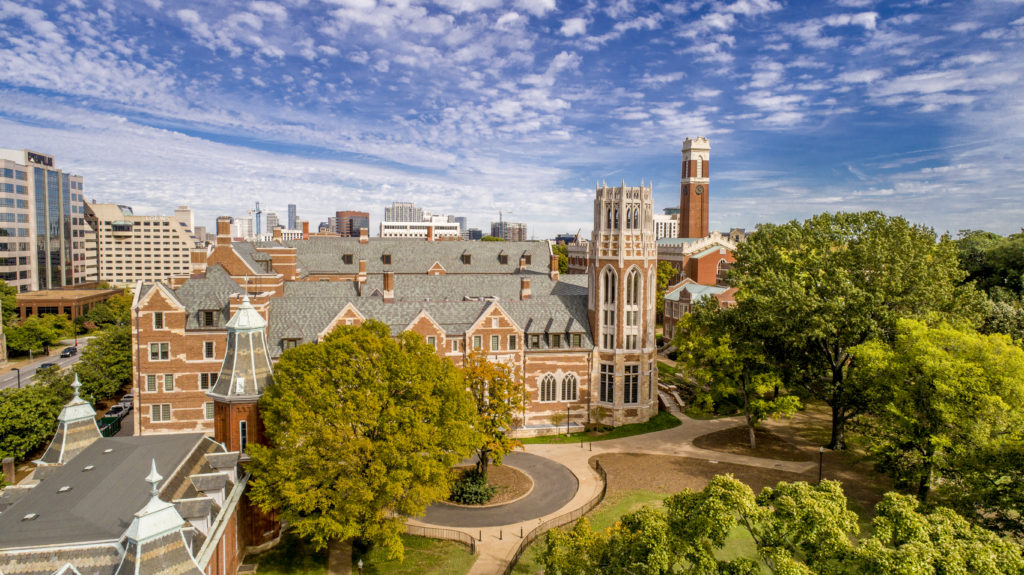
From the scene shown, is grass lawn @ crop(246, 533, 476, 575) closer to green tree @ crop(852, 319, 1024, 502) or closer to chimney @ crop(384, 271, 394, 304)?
green tree @ crop(852, 319, 1024, 502)

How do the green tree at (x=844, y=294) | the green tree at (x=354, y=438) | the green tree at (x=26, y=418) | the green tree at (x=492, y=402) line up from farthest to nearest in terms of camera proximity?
the green tree at (x=844, y=294)
the green tree at (x=26, y=418)
the green tree at (x=492, y=402)
the green tree at (x=354, y=438)

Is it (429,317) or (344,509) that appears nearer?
(344,509)

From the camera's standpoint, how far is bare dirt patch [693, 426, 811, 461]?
50656mm

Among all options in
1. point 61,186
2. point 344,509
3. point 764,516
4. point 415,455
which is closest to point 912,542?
point 764,516

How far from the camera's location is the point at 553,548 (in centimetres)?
2369

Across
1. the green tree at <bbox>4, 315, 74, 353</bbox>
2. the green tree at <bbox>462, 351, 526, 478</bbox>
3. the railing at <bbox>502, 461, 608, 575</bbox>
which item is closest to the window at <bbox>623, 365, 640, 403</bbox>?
the railing at <bbox>502, 461, 608, 575</bbox>

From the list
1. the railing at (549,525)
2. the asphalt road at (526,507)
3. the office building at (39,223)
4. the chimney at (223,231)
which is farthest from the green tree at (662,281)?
the office building at (39,223)

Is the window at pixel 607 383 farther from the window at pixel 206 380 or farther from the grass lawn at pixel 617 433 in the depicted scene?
the window at pixel 206 380

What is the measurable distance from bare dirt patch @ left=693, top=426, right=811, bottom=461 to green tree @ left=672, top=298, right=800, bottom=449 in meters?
0.94

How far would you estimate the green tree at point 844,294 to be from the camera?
47.0m

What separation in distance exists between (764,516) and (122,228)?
715ft

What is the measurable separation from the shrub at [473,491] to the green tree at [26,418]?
35896mm

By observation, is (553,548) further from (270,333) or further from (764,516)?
(270,333)

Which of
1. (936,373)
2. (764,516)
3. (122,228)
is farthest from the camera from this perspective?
(122,228)
